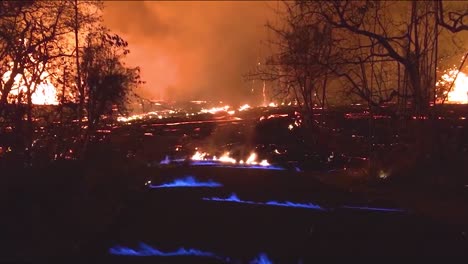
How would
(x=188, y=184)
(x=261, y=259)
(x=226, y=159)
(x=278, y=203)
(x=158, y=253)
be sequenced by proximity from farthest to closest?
(x=226, y=159)
(x=188, y=184)
(x=278, y=203)
(x=158, y=253)
(x=261, y=259)

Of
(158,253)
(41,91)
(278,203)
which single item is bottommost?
(158,253)

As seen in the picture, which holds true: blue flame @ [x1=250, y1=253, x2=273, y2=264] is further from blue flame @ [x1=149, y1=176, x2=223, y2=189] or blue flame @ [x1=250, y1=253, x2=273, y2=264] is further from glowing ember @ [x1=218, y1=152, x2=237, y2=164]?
glowing ember @ [x1=218, y1=152, x2=237, y2=164]

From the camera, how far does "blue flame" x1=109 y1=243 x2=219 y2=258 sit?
6.35 meters

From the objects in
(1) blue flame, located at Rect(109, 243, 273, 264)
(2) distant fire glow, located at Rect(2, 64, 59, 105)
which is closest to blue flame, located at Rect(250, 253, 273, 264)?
(1) blue flame, located at Rect(109, 243, 273, 264)

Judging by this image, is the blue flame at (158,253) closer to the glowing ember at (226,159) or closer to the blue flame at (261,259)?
the blue flame at (261,259)

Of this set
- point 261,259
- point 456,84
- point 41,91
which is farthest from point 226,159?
point 261,259

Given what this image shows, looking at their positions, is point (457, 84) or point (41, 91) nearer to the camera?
point (41, 91)

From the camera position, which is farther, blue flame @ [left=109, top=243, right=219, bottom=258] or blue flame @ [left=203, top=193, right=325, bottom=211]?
blue flame @ [left=203, top=193, right=325, bottom=211]

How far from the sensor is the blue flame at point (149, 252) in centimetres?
635

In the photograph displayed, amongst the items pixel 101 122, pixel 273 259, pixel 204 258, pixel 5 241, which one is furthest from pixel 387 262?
pixel 101 122

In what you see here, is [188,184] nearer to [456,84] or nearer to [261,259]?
[261,259]

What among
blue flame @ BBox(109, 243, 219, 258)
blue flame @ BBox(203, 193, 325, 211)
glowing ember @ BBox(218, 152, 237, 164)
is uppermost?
glowing ember @ BBox(218, 152, 237, 164)

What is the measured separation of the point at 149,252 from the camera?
651 cm

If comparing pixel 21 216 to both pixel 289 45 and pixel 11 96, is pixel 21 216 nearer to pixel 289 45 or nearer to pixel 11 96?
pixel 11 96
